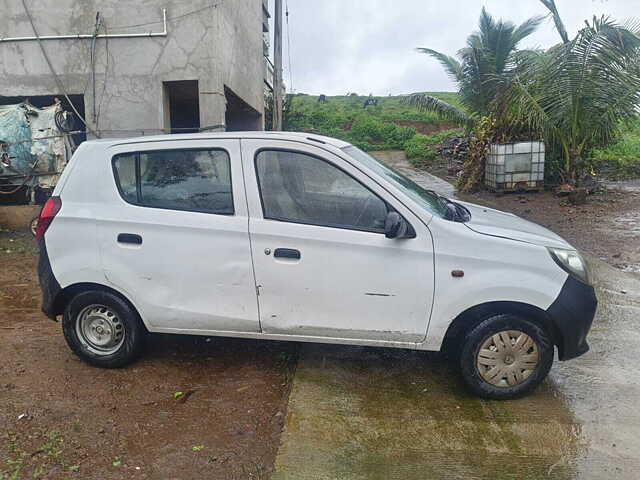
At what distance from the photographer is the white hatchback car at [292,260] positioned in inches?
139

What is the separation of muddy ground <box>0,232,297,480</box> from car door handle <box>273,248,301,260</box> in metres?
0.99

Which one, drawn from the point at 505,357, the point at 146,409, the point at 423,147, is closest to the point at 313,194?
the point at 505,357

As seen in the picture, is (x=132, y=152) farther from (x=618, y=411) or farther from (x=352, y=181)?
(x=618, y=411)

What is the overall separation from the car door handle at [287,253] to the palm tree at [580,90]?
30.6 ft

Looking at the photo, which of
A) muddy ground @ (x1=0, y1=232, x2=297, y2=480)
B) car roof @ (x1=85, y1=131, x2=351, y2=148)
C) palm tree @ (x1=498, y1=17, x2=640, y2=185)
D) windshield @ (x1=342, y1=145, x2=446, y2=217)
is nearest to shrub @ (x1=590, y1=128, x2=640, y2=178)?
palm tree @ (x1=498, y1=17, x2=640, y2=185)

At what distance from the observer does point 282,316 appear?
149 inches

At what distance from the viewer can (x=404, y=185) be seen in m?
4.03

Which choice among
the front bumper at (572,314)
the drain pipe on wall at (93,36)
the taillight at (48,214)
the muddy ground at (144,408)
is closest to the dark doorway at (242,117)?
the drain pipe on wall at (93,36)

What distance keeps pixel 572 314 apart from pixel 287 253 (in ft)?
6.31

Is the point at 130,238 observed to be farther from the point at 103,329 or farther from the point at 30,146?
the point at 30,146

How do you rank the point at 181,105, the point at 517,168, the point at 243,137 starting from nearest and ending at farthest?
the point at 243,137
the point at 517,168
the point at 181,105

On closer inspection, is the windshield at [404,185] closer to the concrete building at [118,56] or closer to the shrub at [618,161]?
the concrete building at [118,56]

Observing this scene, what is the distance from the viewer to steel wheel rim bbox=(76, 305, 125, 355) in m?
4.08

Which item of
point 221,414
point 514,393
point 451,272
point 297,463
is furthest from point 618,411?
point 221,414
